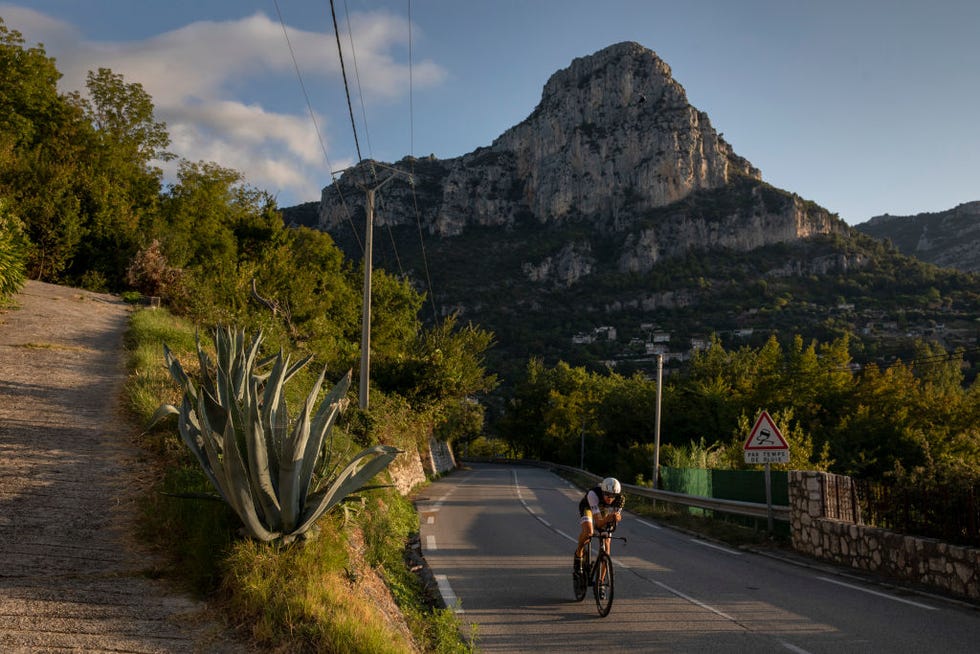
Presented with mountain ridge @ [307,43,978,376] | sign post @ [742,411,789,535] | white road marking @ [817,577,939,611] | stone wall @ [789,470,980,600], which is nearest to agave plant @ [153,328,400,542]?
white road marking @ [817,577,939,611]

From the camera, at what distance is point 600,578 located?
7.45 m

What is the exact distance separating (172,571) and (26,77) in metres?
37.3

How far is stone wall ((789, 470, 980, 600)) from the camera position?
341 inches

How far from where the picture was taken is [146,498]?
6.21 m

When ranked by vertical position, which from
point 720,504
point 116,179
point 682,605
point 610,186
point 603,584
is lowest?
point 720,504

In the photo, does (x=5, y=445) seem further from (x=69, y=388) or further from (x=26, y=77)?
(x=26, y=77)

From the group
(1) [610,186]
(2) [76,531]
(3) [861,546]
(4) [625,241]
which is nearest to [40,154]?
(2) [76,531]

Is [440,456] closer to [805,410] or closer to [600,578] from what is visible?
[805,410]

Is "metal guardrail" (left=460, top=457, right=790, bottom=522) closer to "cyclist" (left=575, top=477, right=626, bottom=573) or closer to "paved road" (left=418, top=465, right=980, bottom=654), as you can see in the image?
"paved road" (left=418, top=465, right=980, bottom=654)

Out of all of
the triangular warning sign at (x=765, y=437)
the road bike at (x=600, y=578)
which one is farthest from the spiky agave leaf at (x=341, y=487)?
the triangular warning sign at (x=765, y=437)

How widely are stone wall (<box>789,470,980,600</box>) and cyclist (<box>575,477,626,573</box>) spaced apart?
187 inches

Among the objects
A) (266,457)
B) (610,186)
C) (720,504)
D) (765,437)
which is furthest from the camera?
(610,186)

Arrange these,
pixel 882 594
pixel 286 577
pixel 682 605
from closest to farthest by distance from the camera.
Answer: pixel 286 577
pixel 682 605
pixel 882 594

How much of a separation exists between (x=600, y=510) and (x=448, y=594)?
87.3 inches
